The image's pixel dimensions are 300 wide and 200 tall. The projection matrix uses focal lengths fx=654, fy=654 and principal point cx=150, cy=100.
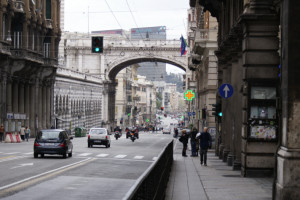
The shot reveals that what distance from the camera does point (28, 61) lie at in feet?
195

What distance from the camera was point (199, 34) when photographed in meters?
46.8

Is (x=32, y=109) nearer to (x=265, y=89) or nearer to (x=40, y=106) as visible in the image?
(x=40, y=106)

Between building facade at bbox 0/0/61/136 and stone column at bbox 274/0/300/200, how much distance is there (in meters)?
42.9

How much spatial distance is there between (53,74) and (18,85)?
30.2ft

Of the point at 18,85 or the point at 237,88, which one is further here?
the point at 18,85

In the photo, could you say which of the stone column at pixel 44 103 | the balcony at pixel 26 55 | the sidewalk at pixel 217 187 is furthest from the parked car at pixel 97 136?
the stone column at pixel 44 103

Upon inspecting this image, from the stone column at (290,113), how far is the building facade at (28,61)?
42.9 metres

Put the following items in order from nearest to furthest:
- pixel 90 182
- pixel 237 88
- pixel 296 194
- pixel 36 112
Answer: pixel 296 194 < pixel 90 182 < pixel 237 88 < pixel 36 112

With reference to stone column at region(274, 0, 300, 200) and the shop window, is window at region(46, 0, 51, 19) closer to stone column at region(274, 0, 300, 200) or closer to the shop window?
the shop window

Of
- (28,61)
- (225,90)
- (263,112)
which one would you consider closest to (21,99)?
(28,61)

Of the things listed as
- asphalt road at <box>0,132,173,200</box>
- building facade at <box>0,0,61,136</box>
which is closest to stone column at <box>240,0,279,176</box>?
asphalt road at <box>0,132,173,200</box>

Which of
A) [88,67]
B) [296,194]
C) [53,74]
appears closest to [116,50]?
[88,67]

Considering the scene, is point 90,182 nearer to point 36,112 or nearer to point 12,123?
point 12,123

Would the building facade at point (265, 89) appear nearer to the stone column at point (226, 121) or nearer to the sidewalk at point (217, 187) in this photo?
the stone column at point (226, 121)
